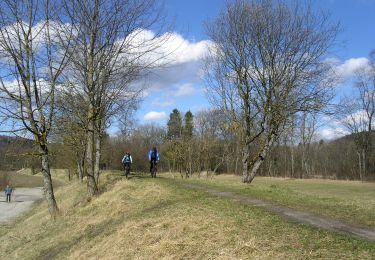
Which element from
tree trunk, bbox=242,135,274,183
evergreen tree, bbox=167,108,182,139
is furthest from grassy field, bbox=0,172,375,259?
evergreen tree, bbox=167,108,182,139

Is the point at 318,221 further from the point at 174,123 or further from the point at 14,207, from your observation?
the point at 174,123

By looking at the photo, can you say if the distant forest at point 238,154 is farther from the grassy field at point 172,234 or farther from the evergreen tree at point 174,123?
the grassy field at point 172,234

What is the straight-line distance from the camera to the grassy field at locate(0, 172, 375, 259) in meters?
7.43

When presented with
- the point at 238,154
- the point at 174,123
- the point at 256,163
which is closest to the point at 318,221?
the point at 256,163

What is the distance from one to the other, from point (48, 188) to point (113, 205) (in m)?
4.36

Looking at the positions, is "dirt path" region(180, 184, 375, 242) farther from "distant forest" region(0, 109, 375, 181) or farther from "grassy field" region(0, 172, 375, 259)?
"distant forest" region(0, 109, 375, 181)

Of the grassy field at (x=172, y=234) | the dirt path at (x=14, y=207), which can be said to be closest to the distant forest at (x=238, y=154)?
the dirt path at (x=14, y=207)

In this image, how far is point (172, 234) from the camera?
31.2ft

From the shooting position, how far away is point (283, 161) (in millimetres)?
83500

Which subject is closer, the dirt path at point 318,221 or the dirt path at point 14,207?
the dirt path at point 318,221

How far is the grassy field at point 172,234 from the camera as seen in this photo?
293 inches

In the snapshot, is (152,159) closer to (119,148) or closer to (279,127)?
(279,127)

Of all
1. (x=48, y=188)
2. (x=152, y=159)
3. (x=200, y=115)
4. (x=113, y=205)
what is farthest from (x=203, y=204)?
(x=200, y=115)

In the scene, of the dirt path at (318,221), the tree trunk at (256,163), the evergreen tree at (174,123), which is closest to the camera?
the dirt path at (318,221)
